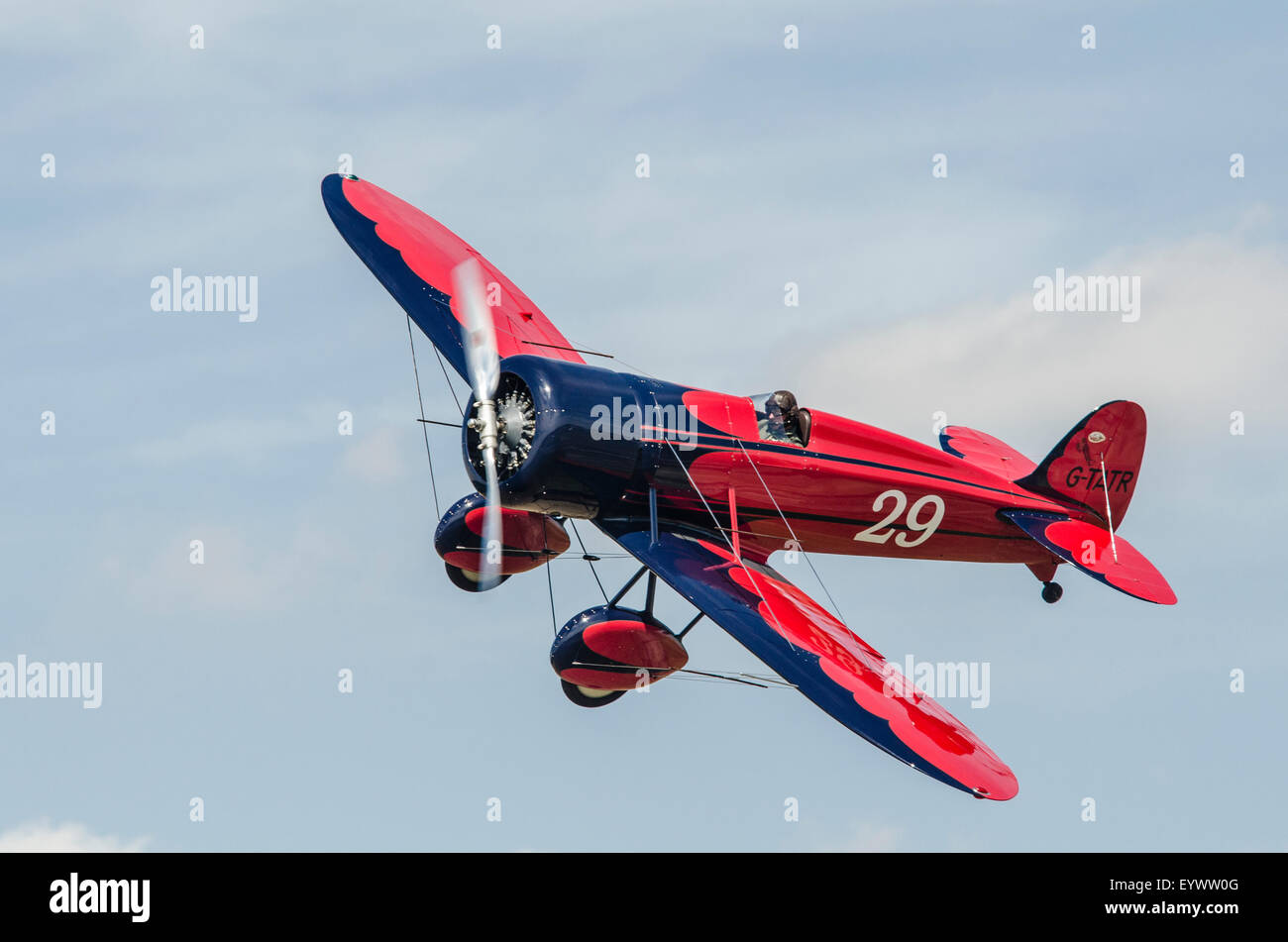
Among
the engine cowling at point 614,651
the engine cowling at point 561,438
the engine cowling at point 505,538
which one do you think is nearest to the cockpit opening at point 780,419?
the engine cowling at point 561,438

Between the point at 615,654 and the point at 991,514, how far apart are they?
21.3 feet

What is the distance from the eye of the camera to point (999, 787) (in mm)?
21422

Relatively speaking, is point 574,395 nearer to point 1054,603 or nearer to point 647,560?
point 647,560

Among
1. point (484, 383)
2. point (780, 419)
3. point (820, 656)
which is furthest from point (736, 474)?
point (484, 383)

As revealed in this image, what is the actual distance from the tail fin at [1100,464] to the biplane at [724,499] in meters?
0.03

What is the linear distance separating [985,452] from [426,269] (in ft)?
28.9

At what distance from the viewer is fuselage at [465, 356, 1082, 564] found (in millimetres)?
24500

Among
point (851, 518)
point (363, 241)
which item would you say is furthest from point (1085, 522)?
point (363, 241)

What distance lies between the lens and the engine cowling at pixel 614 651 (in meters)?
24.8

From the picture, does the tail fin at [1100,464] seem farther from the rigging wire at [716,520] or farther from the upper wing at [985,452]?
the rigging wire at [716,520]

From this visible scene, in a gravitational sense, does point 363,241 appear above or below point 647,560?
above

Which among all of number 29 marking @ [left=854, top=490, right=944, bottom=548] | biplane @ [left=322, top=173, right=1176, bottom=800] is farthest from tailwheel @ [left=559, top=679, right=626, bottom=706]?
number 29 marking @ [left=854, top=490, right=944, bottom=548]

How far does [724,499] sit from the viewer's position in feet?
84.2

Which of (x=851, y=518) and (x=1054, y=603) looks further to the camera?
(x=1054, y=603)
